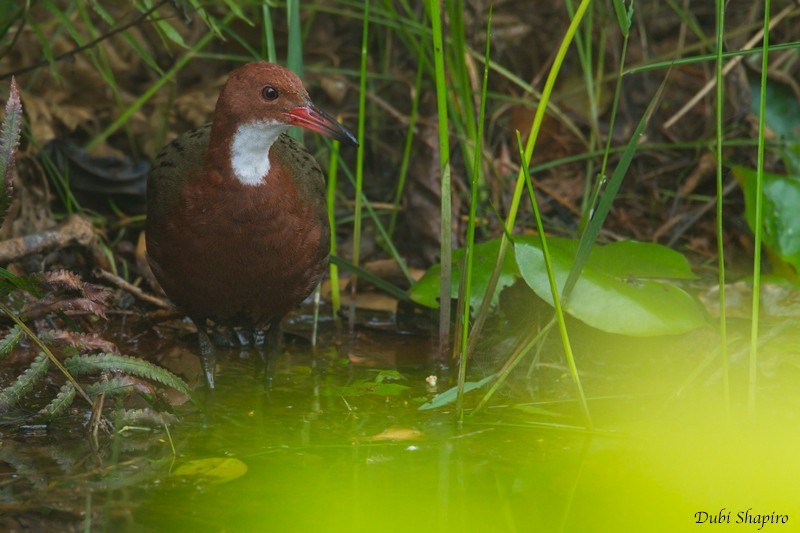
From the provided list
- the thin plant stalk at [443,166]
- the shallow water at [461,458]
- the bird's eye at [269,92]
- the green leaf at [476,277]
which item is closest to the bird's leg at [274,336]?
the shallow water at [461,458]

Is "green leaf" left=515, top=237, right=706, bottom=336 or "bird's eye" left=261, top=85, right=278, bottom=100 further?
"bird's eye" left=261, top=85, right=278, bottom=100

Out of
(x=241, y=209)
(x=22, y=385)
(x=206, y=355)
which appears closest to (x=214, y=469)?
(x=22, y=385)

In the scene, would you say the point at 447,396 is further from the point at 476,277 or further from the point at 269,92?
the point at 269,92

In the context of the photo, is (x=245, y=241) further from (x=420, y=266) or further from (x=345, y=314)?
(x=420, y=266)

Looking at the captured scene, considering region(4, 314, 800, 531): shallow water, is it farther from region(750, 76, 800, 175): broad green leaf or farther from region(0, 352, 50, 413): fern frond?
region(750, 76, 800, 175): broad green leaf

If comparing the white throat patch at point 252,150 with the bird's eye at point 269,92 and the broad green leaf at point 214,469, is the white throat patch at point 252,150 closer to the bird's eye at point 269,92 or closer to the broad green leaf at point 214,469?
the bird's eye at point 269,92

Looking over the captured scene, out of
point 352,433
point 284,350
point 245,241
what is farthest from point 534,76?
point 352,433

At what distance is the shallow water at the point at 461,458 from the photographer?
95.2 inches

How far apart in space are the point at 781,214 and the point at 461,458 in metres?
1.85

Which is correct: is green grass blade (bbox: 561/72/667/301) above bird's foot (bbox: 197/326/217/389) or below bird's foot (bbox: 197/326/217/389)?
above

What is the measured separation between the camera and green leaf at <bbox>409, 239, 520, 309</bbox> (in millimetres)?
3760

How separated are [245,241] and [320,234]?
33 cm

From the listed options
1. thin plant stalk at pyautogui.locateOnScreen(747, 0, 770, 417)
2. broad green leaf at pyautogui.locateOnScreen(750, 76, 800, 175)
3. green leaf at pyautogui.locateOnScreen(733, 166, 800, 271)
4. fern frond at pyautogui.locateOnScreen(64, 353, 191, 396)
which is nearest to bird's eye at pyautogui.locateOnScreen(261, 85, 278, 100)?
fern frond at pyautogui.locateOnScreen(64, 353, 191, 396)

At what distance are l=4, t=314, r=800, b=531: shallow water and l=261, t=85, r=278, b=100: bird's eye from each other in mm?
938
